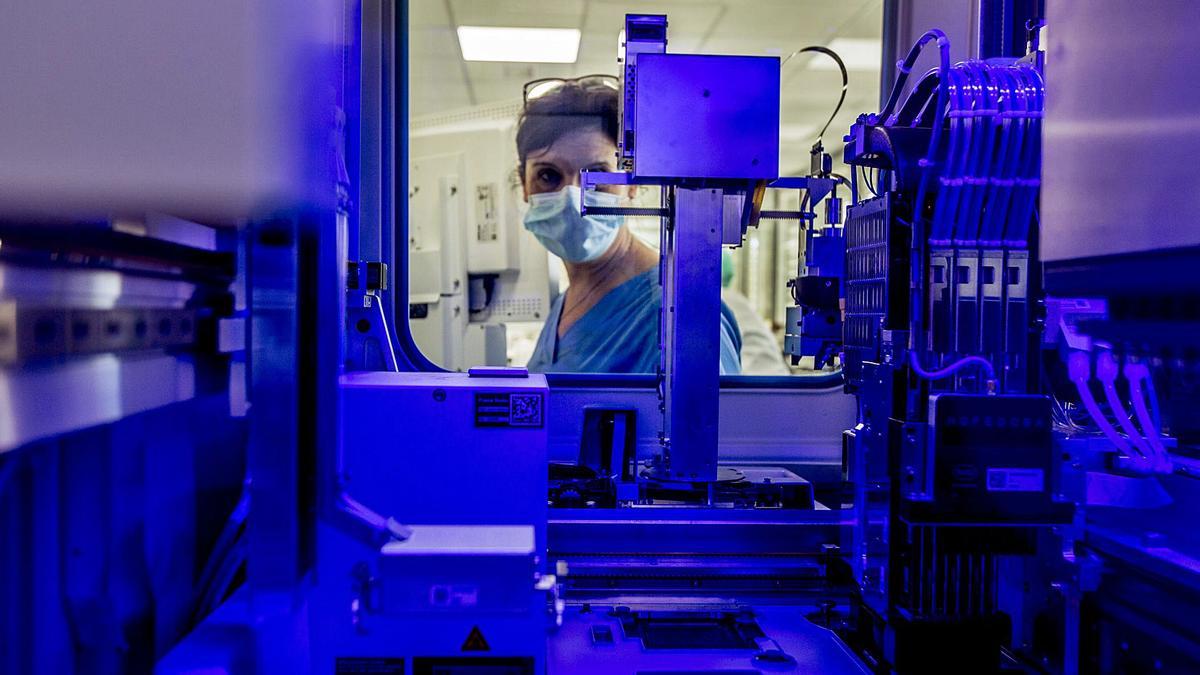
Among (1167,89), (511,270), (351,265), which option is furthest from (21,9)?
(511,270)

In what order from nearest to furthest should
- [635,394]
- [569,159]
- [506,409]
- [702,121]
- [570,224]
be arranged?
[506,409]
[702,121]
[635,394]
[570,224]
[569,159]

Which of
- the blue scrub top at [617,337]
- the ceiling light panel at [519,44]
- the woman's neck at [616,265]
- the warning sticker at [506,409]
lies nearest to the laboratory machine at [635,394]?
the warning sticker at [506,409]

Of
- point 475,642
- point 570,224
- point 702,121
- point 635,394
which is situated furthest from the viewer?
point 570,224

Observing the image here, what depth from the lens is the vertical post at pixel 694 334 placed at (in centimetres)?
274

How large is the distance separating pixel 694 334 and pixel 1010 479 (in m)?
1.05

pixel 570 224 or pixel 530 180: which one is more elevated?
pixel 530 180

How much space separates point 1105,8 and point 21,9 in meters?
1.45

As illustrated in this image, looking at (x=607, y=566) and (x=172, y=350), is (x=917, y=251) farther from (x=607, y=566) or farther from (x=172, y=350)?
(x=172, y=350)

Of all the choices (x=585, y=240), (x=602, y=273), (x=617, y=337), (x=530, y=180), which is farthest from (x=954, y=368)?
(x=530, y=180)

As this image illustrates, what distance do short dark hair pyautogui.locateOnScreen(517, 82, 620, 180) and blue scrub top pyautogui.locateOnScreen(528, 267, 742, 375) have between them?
815 millimetres

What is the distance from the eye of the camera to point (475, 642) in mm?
1814

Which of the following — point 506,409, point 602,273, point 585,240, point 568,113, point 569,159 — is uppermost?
point 568,113

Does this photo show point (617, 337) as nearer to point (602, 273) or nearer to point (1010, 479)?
point (602, 273)

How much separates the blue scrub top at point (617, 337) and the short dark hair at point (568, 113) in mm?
815
